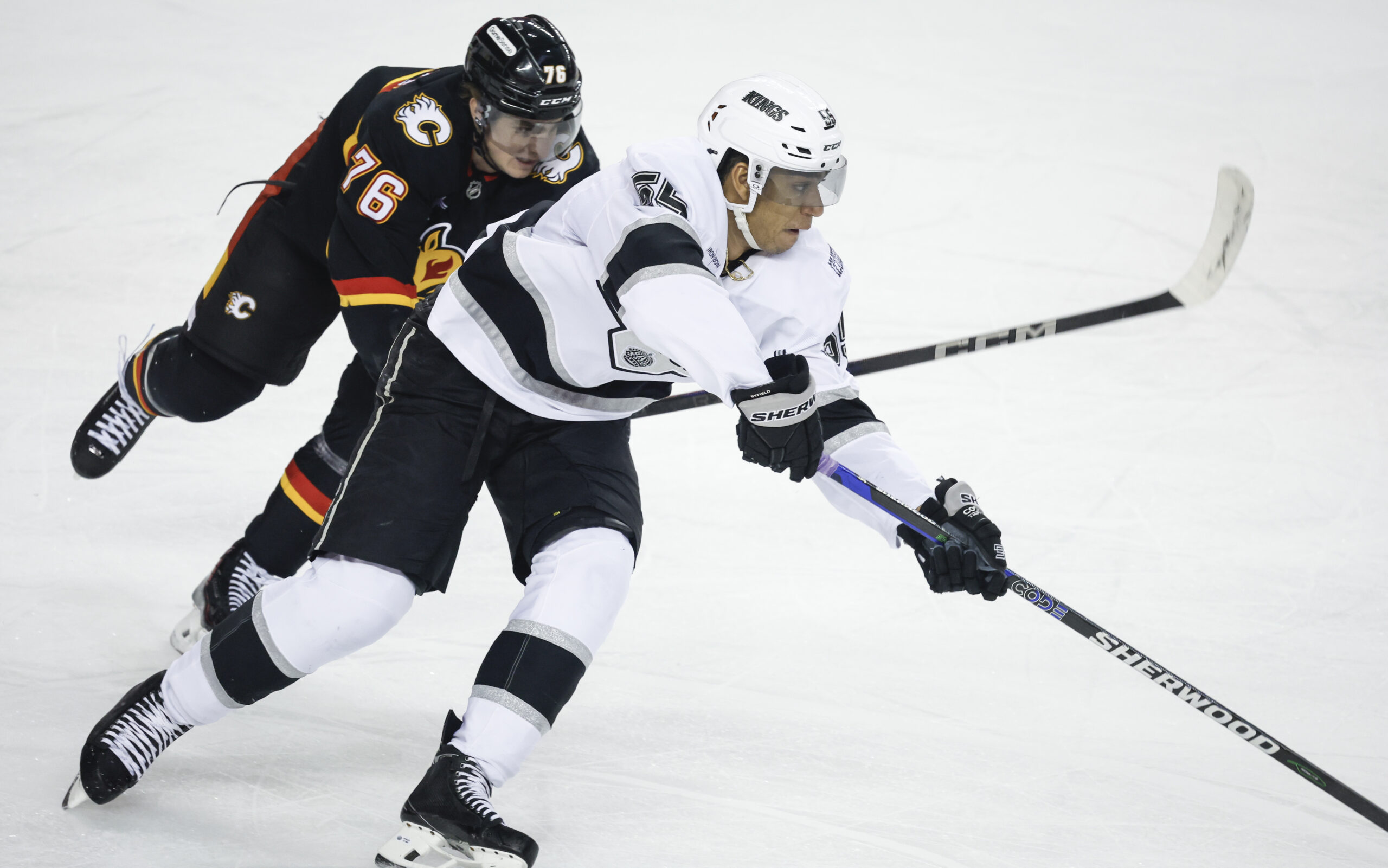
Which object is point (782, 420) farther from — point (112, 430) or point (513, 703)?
point (112, 430)

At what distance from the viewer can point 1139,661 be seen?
7.71ft

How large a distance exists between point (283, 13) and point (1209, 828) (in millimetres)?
5843

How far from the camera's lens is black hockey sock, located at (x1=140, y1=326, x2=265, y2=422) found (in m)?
3.15

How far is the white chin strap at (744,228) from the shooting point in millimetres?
2260

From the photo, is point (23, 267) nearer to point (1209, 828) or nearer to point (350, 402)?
point (350, 402)

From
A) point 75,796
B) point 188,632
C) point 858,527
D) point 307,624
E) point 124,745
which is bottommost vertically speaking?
point 858,527

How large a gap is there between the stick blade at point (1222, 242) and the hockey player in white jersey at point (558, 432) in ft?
3.45

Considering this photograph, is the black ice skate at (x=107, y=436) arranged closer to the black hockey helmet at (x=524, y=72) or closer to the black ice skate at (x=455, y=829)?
the black hockey helmet at (x=524, y=72)

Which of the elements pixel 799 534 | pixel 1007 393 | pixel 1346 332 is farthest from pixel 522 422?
pixel 1346 332

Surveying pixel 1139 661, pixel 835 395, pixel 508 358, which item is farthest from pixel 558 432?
pixel 1139 661

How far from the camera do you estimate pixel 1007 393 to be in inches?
169

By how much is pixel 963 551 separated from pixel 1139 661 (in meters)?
0.38

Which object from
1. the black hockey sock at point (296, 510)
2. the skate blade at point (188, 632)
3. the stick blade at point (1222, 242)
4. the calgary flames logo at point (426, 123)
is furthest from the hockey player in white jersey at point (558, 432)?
the stick blade at point (1222, 242)

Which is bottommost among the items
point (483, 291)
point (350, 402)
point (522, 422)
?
point (350, 402)
